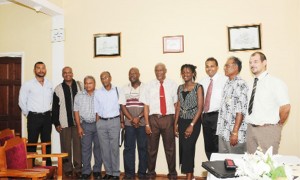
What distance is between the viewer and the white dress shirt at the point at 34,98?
4.28m

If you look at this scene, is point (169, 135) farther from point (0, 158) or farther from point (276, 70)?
point (0, 158)

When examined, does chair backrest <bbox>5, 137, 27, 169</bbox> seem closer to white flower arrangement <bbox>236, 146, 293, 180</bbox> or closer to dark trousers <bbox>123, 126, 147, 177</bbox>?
dark trousers <bbox>123, 126, 147, 177</bbox>

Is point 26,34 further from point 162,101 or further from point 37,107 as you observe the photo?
point 162,101

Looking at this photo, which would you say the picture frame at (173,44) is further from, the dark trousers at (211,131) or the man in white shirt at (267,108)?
the man in white shirt at (267,108)

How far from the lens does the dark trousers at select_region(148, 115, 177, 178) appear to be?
13.1 feet

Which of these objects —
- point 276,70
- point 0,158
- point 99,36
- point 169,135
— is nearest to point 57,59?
point 99,36

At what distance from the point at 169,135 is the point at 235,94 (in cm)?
134

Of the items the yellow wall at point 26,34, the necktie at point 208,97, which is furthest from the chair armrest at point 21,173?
the yellow wall at point 26,34

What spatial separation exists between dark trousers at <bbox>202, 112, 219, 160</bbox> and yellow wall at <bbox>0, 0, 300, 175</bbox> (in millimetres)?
653

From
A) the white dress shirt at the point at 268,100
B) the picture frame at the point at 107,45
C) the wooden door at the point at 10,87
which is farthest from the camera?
the wooden door at the point at 10,87

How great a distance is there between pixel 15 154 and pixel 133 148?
1.97 meters

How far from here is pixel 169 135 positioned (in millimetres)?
3996

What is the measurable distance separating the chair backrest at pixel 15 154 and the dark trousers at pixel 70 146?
173 cm

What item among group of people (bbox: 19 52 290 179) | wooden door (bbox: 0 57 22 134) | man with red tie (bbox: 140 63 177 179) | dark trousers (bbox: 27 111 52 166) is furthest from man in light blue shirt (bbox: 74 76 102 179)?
wooden door (bbox: 0 57 22 134)
